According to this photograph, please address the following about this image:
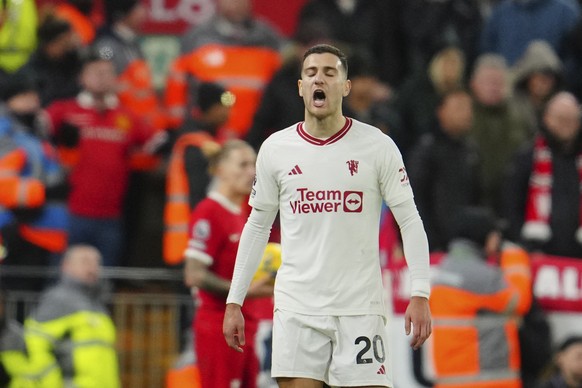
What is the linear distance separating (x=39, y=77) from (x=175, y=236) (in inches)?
86.9

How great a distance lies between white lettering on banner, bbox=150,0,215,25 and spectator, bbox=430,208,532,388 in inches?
208

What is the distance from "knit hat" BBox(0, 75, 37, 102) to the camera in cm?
1259

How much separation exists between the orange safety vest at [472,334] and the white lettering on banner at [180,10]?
18.2ft

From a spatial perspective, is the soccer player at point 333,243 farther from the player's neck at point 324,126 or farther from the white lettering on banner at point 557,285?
the white lettering on banner at point 557,285

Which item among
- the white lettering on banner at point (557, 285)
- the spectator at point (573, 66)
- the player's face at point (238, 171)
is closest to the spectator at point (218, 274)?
the player's face at point (238, 171)

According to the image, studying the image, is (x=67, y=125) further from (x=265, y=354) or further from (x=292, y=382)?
(x=292, y=382)

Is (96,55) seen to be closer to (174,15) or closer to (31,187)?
(31,187)

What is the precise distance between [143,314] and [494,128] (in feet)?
11.3

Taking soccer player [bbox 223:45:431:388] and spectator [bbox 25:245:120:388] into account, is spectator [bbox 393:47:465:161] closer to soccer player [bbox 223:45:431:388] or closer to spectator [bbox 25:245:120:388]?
spectator [bbox 25:245:120:388]

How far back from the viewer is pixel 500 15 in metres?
14.5

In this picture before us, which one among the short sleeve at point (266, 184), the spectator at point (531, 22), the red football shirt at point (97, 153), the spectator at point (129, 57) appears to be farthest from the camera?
the spectator at point (531, 22)

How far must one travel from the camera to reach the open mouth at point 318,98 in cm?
739

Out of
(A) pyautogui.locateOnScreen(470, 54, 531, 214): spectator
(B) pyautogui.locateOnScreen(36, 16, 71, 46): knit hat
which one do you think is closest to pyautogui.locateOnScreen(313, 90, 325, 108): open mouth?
(A) pyautogui.locateOnScreen(470, 54, 531, 214): spectator

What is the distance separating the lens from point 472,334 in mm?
10898
